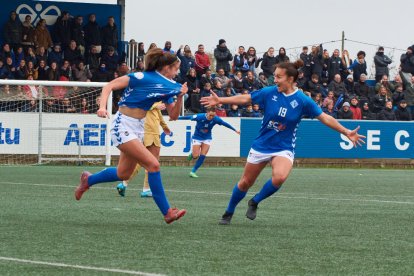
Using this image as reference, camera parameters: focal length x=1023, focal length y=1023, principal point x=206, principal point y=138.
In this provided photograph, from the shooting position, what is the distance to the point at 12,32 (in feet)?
99.2

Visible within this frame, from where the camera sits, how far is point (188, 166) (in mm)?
30094

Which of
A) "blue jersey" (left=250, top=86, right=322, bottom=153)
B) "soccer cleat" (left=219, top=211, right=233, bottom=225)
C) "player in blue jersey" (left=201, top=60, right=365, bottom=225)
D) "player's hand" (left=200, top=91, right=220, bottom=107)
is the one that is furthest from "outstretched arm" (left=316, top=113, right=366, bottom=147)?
"soccer cleat" (left=219, top=211, right=233, bottom=225)

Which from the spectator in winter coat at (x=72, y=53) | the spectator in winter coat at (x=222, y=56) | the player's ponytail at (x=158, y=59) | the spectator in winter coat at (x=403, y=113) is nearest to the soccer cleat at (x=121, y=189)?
the player's ponytail at (x=158, y=59)

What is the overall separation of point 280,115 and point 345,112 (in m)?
21.5

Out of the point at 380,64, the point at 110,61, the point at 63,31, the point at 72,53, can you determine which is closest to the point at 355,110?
the point at 380,64

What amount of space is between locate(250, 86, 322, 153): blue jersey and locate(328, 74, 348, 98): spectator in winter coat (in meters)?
22.1

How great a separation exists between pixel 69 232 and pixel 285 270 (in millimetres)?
3131

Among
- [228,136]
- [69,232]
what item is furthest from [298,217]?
[228,136]

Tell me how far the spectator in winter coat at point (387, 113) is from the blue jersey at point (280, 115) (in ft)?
72.5

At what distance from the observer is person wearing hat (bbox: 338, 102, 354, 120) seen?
107 feet

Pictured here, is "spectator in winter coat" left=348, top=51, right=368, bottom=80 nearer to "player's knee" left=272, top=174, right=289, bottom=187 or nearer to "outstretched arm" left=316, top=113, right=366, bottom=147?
"outstretched arm" left=316, top=113, right=366, bottom=147

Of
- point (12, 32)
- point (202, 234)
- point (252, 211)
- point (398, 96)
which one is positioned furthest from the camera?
point (398, 96)

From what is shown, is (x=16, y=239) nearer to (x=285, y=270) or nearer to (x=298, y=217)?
(x=285, y=270)

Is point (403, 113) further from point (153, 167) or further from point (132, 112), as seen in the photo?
point (153, 167)
